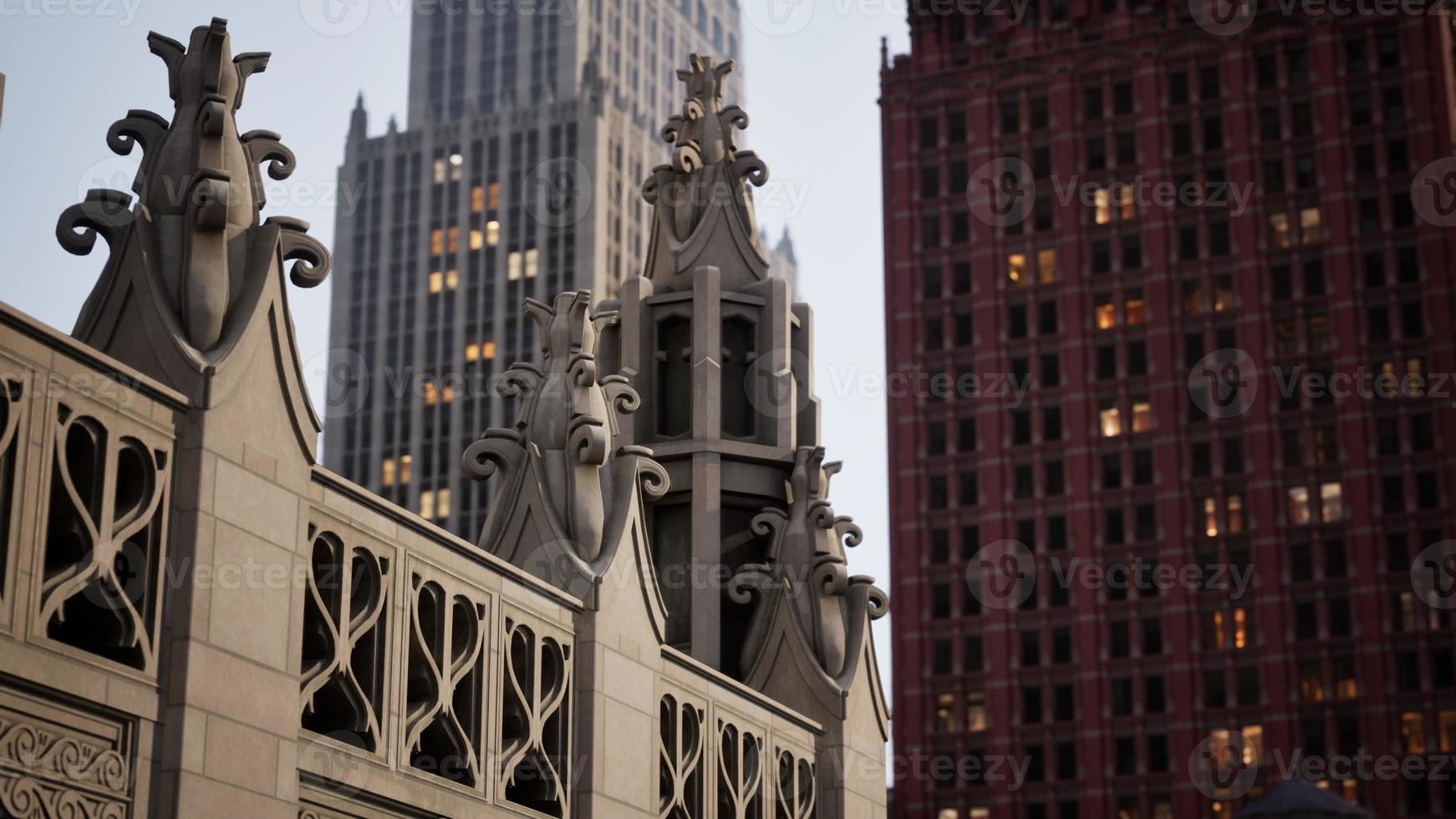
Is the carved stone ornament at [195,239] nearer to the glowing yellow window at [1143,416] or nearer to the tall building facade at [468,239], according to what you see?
the glowing yellow window at [1143,416]

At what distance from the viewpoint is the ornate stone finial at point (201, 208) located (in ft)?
60.7

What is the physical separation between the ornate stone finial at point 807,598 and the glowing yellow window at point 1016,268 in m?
88.6

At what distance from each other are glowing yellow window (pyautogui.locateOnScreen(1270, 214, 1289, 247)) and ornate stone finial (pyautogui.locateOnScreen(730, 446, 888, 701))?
8888 cm

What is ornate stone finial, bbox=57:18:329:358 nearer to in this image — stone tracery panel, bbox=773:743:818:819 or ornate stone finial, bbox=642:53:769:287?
stone tracery panel, bbox=773:743:818:819

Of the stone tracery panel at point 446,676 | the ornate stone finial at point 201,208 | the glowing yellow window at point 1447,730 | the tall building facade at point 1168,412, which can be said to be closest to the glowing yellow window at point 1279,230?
the tall building facade at point 1168,412

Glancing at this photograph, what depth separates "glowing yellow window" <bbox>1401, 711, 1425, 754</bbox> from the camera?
343ft

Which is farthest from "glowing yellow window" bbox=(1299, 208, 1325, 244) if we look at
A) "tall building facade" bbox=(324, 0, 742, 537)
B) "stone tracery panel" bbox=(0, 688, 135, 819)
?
"stone tracery panel" bbox=(0, 688, 135, 819)

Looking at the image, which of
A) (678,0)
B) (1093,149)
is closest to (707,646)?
(1093,149)

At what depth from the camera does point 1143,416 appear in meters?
114

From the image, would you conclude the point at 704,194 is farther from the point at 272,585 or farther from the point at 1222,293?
the point at 1222,293

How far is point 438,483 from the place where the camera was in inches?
5399

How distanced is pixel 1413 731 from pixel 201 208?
9675 centimetres

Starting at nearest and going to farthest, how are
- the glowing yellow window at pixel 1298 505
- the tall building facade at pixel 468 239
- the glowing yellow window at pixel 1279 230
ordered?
the glowing yellow window at pixel 1298 505 < the glowing yellow window at pixel 1279 230 < the tall building facade at pixel 468 239

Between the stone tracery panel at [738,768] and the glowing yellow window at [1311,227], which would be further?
the glowing yellow window at [1311,227]
